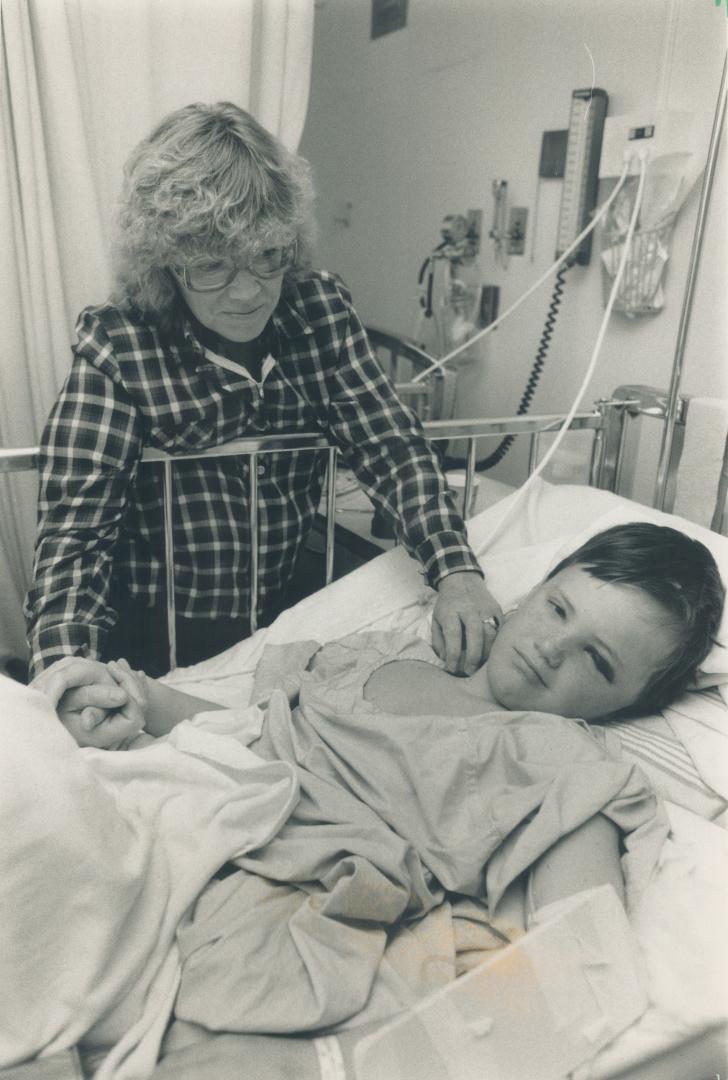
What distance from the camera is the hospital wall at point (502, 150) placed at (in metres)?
1.76

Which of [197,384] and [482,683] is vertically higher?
[197,384]

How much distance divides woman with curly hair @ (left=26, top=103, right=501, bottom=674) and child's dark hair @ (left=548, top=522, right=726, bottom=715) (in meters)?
0.24

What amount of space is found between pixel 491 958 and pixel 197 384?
0.99 meters

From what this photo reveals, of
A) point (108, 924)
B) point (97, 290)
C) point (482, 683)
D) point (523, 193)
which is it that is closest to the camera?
point (108, 924)

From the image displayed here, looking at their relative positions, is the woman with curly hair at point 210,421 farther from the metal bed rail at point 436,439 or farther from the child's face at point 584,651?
the child's face at point 584,651

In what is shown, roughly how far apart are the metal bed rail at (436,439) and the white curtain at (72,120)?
1.34 ft

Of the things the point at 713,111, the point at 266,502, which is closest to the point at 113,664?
the point at 266,502

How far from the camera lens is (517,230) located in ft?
7.55

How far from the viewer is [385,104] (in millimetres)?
2900

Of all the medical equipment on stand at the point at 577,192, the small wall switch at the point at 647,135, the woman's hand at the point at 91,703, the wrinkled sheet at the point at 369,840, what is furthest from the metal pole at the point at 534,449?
the woman's hand at the point at 91,703

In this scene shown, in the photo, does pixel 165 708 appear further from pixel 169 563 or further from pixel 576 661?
pixel 576 661

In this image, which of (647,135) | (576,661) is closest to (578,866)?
(576,661)

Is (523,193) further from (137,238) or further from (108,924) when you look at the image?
(108,924)

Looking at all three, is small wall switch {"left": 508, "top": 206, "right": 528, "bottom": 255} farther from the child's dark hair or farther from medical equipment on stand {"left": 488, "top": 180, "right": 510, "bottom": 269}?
the child's dark hair
